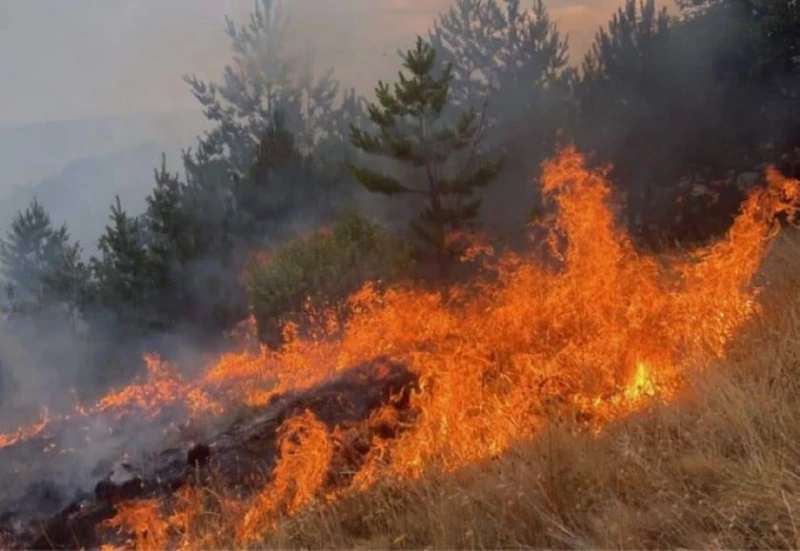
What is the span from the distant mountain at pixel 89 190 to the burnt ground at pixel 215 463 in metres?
38.9

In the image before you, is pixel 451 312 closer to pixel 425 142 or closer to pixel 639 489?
pixel 425 142

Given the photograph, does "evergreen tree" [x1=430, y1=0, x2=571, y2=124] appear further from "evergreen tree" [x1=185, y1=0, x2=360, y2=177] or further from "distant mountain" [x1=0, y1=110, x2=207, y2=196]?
"distant mountain" [x1=0, y1=110, x2=207, y2=196]

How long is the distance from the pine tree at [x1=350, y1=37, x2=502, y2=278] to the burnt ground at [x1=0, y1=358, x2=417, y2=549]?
20.7 ft

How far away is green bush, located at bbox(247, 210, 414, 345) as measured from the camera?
15.3 meters

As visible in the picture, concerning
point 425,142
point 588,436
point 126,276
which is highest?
point 425,142

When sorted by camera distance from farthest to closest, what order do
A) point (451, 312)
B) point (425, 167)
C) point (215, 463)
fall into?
point (425, 167) → point (451, 312) → point (215, 463)

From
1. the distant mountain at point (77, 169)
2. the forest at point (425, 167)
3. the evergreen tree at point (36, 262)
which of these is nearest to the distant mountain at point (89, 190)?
the distant mountain at point (77, 169)

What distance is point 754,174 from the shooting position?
14383 mm

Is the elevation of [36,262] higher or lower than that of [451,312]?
higher

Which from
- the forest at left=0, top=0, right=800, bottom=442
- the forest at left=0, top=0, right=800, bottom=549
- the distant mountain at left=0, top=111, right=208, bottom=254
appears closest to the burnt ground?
the forest at left=0, top=0, right=800, bottom=549

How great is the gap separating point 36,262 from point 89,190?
28599 millimetres

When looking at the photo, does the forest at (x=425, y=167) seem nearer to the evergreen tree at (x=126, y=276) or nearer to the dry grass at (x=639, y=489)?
the evergreen tree at (x=126, y=276)

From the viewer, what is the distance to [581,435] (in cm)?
413

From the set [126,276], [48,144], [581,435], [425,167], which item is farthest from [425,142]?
[48,144]
